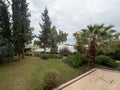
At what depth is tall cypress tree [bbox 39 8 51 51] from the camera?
35344 mm

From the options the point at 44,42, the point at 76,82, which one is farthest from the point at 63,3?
the point at 44,42

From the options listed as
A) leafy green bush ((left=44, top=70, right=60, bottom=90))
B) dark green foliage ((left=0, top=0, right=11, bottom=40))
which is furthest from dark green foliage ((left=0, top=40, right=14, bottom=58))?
leafy green bush ((left=44, top=70, right=60, bottom=90))

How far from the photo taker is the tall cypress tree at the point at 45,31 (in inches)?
1391

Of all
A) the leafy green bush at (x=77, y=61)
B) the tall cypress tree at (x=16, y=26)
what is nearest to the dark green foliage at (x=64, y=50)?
the tall cypress tree at (x=16, y=26)

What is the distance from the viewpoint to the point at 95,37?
14.9 m

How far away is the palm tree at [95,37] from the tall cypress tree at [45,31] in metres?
20.5

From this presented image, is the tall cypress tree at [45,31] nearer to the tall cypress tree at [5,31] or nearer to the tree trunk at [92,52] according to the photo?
the tall cypress tree at [5,31]

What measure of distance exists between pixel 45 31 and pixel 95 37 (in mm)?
22156

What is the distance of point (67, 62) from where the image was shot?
1678 centimetres

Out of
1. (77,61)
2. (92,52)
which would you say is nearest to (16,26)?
(77,61)

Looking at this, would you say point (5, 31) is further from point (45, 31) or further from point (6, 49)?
point (45, 31)

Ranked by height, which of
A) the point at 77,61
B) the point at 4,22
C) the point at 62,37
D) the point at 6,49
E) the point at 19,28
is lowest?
the point at 77,61

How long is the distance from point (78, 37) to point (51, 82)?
8508 millimetres

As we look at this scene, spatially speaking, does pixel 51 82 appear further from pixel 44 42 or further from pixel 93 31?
pixel 44 42
